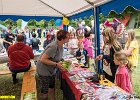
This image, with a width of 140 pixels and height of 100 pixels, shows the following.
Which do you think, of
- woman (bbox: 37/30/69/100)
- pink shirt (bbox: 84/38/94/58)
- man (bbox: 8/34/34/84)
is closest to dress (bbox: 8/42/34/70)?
man (bbox: 8/34/34/84)

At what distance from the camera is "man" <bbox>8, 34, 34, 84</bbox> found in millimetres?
5738

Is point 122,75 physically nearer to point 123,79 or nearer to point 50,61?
point 123,79

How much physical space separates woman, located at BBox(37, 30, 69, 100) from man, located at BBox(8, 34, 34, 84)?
68.8 inches

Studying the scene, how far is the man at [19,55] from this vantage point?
5738mm

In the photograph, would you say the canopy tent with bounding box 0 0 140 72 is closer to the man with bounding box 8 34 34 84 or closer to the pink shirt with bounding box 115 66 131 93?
the man with bounding box 8 34 34 84

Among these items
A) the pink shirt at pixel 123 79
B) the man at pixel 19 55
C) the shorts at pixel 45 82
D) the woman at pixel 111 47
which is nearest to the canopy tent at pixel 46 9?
the woman at pixel 111 47

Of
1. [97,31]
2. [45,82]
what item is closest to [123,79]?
[45,82]

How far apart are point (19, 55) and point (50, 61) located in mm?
2158

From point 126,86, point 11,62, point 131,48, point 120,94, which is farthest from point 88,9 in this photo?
point 120,94

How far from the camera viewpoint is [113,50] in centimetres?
396

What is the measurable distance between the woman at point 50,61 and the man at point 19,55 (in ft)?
5.73

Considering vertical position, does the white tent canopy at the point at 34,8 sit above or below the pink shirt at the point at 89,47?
above

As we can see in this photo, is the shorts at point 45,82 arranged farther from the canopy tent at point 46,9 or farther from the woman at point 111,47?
the canopy tent at point 46,9

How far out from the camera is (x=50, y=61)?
3.86m
